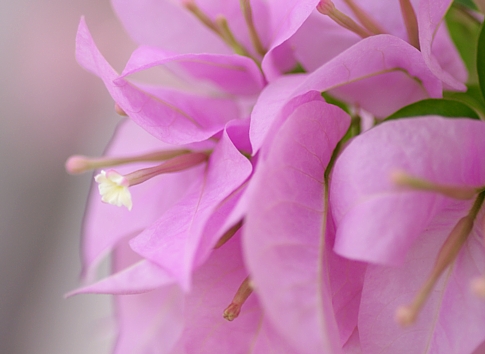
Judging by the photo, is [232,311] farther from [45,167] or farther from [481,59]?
[45,167]

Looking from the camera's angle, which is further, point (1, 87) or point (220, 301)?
point (1, 87)

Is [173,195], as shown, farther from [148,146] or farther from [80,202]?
[80,202]

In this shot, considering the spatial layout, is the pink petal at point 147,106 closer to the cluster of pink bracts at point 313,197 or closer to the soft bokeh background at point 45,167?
the cluster of pink bracts at point 313,197

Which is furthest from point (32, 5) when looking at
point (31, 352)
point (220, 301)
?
point (220, 301)

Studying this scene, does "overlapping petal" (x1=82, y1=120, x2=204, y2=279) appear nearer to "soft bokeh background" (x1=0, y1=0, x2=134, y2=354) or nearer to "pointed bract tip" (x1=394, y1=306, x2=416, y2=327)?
"pointed bract tip" (x1=394, y1=306, x2=416, y2=327)

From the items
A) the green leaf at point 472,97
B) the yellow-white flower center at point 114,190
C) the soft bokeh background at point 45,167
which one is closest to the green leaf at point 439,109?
the green leaf at point 472,97

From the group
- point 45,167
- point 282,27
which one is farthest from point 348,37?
point 45,167

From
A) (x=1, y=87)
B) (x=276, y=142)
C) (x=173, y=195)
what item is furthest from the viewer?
(x=1, y=87)
